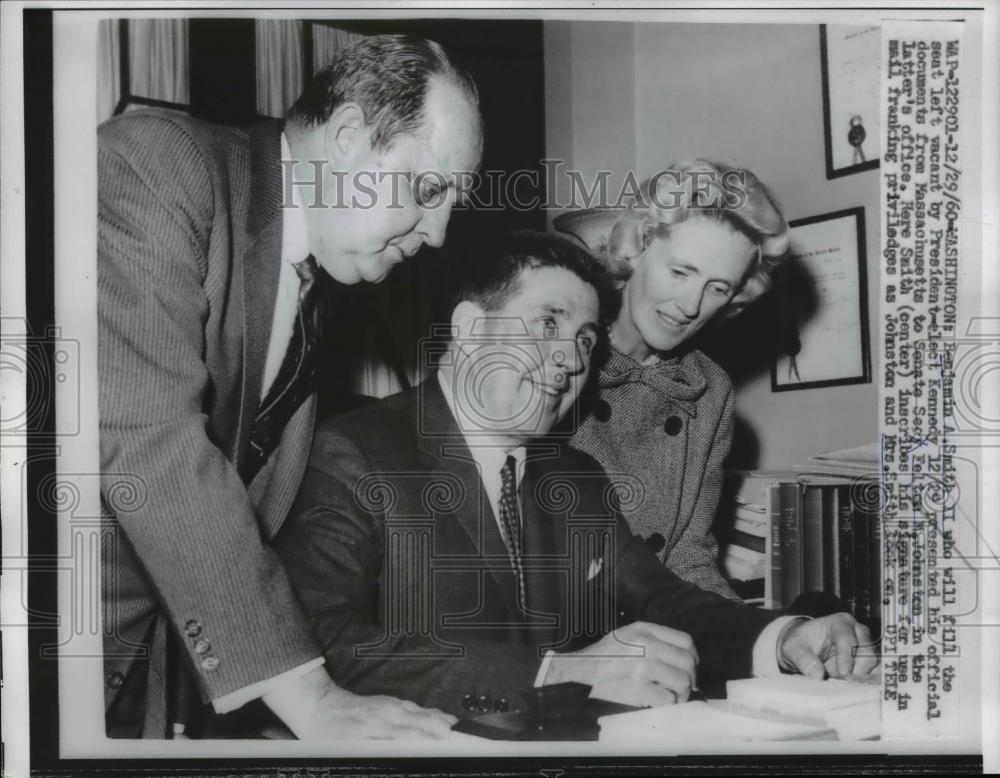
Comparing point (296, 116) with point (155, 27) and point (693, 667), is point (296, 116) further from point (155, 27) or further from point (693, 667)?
A: point (693, 667)

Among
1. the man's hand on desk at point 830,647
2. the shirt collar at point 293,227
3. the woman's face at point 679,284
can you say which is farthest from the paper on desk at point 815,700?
the shirt collar at point 293,227

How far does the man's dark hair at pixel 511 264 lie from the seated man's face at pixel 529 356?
0.04ft

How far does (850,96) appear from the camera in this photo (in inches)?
83.2

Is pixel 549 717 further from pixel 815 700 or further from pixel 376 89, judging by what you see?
pixel 376 89

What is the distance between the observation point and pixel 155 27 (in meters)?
2.03

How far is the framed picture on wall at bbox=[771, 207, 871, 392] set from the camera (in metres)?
2.11

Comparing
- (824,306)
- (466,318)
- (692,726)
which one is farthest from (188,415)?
(824,306)

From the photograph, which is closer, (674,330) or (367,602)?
(367,602)

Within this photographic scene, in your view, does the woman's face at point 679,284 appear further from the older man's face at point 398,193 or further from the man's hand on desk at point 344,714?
the man's hand on desk at point 344,714

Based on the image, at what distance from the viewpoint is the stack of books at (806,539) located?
211 centimetres

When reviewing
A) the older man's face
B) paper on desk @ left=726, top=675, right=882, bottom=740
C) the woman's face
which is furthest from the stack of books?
the older man's face

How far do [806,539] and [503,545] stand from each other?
0.58 metres

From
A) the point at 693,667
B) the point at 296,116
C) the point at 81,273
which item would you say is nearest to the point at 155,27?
the point at 296,116

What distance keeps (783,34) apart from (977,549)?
3.45ft
